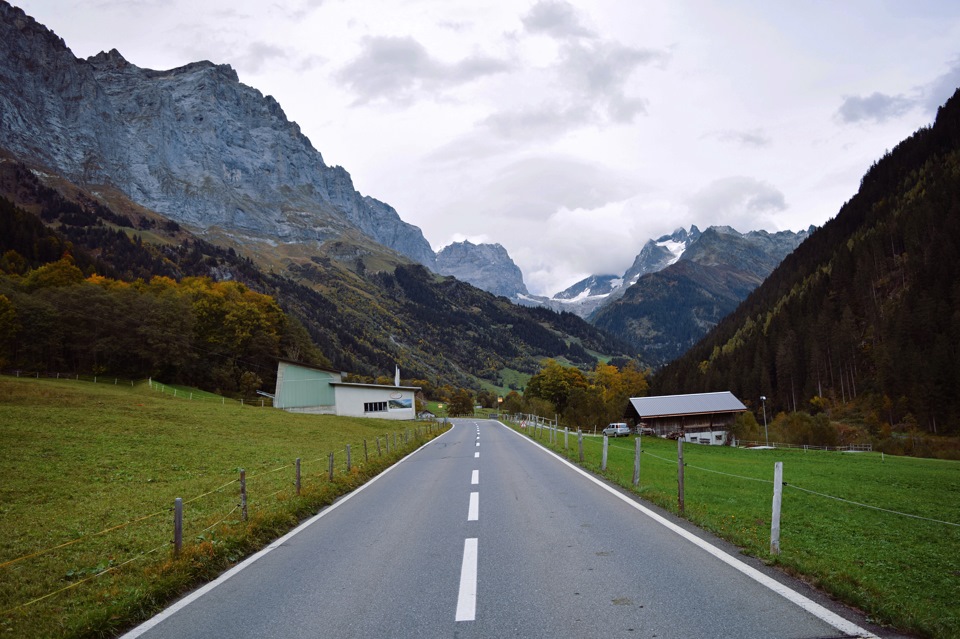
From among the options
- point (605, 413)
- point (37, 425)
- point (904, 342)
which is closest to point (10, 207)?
point (37, 425)

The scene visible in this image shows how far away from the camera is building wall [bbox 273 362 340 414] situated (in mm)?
70562

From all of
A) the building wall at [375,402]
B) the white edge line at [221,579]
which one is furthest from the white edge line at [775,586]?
the building wall at [375,402]

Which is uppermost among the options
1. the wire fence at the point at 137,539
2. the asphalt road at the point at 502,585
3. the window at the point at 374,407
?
the asphalt road at the point at 502,585

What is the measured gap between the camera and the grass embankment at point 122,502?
22.1 feet

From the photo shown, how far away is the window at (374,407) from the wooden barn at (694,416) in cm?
3731

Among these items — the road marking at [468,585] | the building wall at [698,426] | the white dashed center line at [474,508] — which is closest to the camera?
the road marking at [468,585]

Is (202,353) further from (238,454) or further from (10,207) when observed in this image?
(10,207)

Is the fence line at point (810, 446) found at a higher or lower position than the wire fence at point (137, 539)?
lower

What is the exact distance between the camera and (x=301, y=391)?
70875 mm

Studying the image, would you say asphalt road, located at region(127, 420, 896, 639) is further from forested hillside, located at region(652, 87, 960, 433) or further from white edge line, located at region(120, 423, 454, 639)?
forested hillside, located at region(652, 87, 960, 433)

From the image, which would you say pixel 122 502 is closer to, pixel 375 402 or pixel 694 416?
pixel 375 402

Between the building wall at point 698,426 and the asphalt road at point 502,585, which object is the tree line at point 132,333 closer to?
the building wall at point 698,426

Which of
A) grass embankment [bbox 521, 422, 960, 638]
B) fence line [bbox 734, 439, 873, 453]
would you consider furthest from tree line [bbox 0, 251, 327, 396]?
grass embankment [bbox 521, 422, 960, 638]

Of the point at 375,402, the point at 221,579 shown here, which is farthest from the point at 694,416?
the point at 221,579
